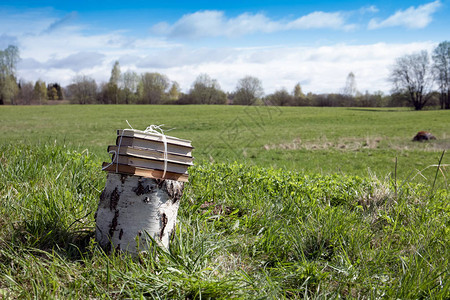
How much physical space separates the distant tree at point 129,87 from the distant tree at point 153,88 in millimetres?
1862

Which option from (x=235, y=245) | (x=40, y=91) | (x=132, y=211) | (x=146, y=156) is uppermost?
(x=40, y=91)

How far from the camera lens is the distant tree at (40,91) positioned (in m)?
78.4

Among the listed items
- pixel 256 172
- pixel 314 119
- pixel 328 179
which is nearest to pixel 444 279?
pixel 328 179

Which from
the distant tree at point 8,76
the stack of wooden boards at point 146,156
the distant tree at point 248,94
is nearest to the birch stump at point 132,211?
the stack of wooden boards at point 146,156

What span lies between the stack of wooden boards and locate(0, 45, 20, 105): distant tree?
3061 inches

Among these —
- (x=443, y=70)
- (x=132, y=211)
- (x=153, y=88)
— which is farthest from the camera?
(x=153, y=88)

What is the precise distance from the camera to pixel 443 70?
6159 centimetres

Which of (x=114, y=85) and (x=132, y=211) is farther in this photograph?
(x=114, y=85)

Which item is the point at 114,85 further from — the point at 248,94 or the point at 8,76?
the point at 248,94

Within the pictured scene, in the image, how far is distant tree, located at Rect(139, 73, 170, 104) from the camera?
75500 millimetres

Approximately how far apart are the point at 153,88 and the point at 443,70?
6180 centimetres

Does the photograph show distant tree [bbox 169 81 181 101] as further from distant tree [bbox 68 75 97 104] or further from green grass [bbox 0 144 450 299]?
green grass [bbox 0 144 450 299]

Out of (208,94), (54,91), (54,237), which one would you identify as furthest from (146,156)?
(54,91)

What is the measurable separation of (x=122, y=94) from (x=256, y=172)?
75806mm
